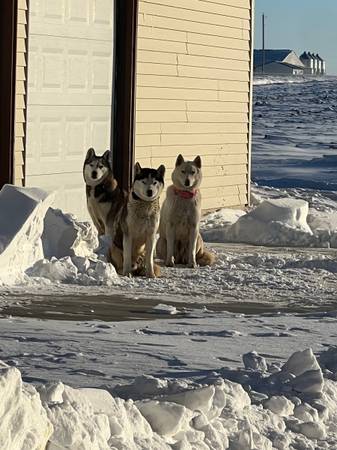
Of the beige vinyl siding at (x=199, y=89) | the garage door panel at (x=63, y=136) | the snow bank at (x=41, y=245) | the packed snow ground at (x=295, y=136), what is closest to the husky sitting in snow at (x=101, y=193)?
the garage door panel at (x=63, y=136)

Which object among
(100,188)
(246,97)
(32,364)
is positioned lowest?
(32,364)

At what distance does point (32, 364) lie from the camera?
7875 millimetres

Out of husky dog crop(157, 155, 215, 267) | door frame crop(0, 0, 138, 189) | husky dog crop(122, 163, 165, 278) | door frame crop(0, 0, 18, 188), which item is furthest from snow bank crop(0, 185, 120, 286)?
door frame crop(0, 0, 138, 189)

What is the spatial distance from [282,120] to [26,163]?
37.9 m

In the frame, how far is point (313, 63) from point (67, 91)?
367ft

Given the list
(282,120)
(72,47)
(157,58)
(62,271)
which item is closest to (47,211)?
(62,271)

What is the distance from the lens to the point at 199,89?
1719 cm

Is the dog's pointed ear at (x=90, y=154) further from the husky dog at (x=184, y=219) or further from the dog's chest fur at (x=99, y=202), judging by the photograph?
the husky dog at (x=184, y=219)

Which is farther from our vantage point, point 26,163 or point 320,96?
point 320,96

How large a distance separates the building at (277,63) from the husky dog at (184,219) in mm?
91226

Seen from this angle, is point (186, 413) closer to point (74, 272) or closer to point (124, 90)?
point (74, 272)

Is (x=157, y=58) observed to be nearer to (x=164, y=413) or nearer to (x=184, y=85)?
(x=184, y=85)

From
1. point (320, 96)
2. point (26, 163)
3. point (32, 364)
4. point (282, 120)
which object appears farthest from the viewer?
point (320, 96)

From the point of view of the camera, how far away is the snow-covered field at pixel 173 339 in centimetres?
603
